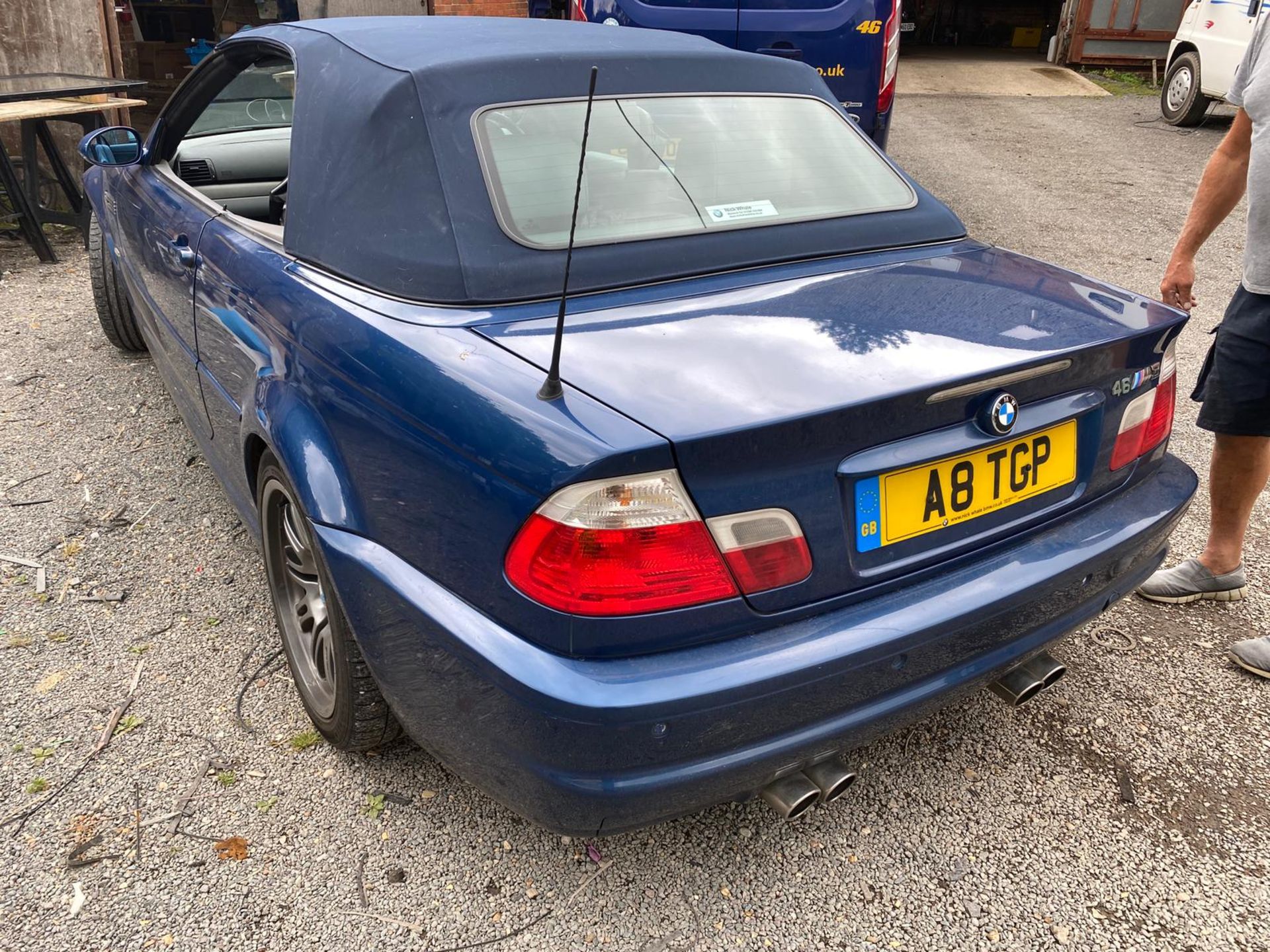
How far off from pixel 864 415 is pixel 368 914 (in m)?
1.37

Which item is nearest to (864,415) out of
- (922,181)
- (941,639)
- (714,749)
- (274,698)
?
(941,639)

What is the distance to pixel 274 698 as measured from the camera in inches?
101

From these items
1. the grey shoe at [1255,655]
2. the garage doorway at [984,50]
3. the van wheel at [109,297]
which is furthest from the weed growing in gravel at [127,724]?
the garage doorway at [984,50]

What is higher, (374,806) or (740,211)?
(740,211)

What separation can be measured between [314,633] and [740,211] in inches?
57.8

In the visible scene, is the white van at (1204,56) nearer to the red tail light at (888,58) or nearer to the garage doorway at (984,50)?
the garage doorway at (984,50)

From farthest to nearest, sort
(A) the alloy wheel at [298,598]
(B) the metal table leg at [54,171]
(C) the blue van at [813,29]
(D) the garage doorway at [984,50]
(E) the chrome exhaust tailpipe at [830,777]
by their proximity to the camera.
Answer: (D) the garage doorway at [984,50]
(B) the metal table leg at [54,171]
(C) the blue van at [813,29]
(A) the alloy wheel at [298,598]
(E) the chrome exhaust tailpipe at [830,777]

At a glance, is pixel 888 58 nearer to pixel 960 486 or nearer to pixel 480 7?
pixel 480 7

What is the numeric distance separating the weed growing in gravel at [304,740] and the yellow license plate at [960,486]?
1475mm

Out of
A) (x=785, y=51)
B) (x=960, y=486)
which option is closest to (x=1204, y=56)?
(x=785, y=51)

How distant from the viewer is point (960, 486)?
1.83 meters

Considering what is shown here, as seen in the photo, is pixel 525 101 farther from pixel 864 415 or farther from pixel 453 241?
pixel 864 415

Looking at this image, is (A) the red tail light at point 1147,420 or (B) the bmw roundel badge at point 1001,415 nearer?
(B) the bmw roundel badge at point 1001,415

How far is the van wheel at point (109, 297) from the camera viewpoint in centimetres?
457
